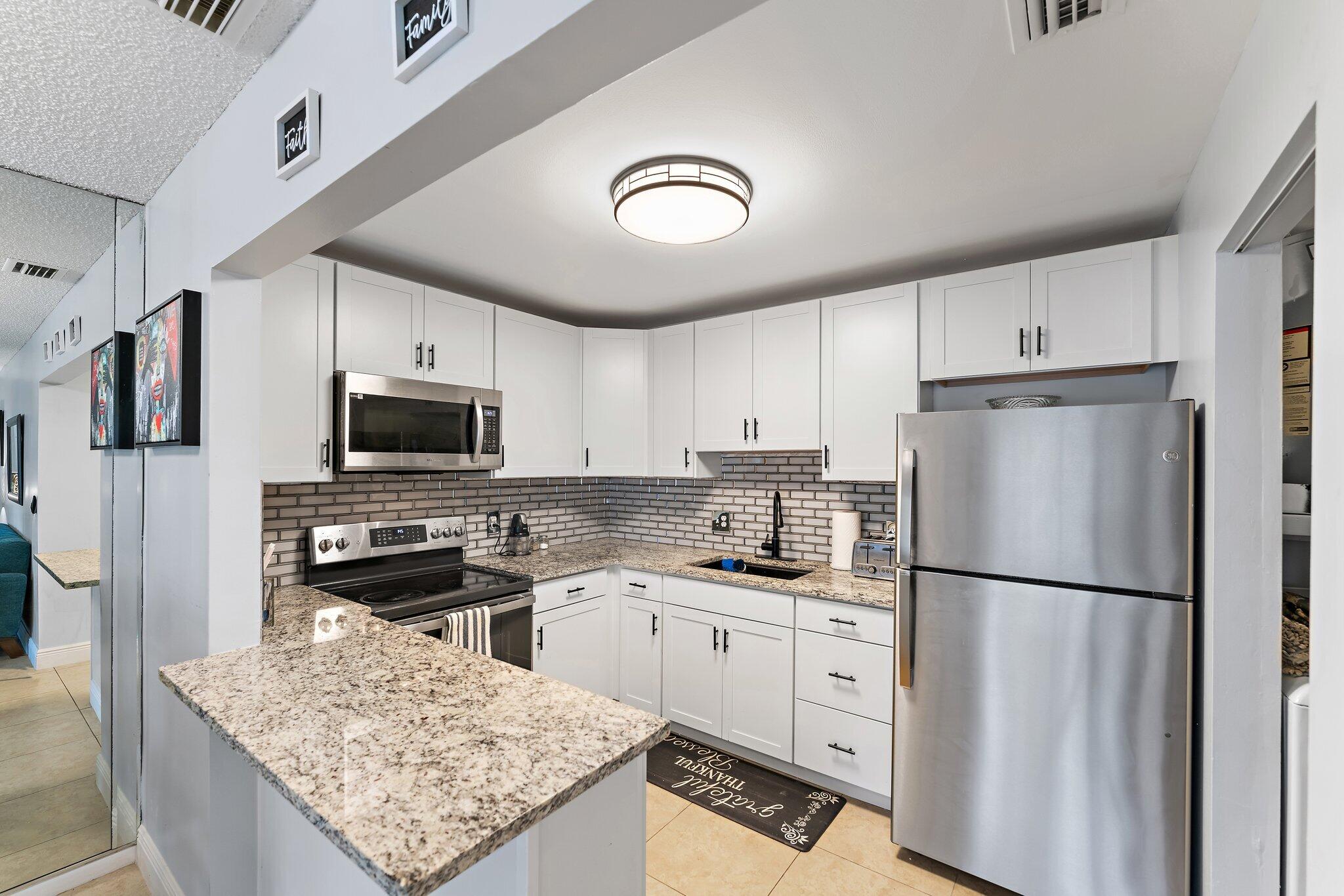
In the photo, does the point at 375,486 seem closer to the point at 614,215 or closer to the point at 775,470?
the point at 614,215

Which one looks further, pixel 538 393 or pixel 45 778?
pixel 538 393

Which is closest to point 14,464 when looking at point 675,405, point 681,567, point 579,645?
point 579,645

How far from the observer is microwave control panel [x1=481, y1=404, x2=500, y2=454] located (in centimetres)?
296

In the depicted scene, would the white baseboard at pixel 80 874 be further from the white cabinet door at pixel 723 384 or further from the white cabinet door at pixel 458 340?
the white cabinet door at pixel 723 384

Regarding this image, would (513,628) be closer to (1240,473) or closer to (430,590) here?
(430,590)

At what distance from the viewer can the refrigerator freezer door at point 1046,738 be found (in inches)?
68.4

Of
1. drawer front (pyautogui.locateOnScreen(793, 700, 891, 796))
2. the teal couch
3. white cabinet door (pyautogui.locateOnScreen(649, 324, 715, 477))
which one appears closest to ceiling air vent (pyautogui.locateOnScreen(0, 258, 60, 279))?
the teal couch

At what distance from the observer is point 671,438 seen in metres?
3.56

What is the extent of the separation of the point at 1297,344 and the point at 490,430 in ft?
9.81

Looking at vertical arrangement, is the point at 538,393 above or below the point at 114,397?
above

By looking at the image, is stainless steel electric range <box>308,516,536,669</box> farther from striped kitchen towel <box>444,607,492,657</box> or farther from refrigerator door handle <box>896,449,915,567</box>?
refrigerator door handle <box>896,449,915,567</box>

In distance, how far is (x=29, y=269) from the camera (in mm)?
2049

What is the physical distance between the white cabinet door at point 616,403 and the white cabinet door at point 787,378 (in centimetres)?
76

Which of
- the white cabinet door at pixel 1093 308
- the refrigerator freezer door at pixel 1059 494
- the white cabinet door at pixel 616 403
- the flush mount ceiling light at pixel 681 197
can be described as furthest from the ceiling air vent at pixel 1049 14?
the white cabinet door at pixel 616 403
